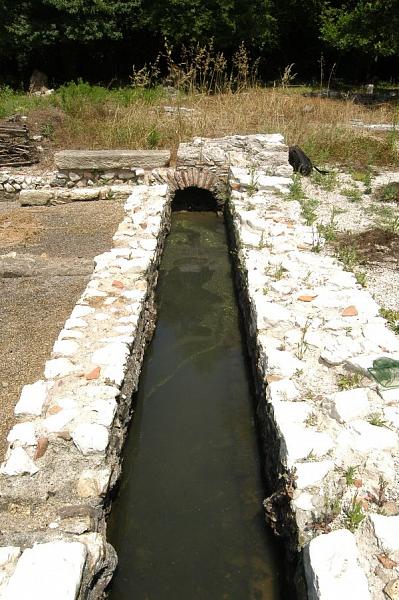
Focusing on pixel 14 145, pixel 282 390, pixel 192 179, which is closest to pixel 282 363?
pixel 282 390

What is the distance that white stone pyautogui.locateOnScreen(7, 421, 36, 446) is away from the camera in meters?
3.21

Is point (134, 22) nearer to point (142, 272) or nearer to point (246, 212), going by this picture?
point (246, 212)

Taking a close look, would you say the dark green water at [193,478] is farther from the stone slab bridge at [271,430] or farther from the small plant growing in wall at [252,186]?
the small plant growing in wall at [252,186]

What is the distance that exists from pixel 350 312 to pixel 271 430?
4.70 ft

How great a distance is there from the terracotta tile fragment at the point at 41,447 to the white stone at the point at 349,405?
1.80 meters

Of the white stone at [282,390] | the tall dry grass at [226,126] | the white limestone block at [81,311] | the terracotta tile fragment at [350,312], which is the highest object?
the tall dry grass at [226,126]

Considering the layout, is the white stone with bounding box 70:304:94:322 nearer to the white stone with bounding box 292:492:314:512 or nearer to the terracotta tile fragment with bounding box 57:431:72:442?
the terracotta tile fragment with bounding box 57:431:72:442

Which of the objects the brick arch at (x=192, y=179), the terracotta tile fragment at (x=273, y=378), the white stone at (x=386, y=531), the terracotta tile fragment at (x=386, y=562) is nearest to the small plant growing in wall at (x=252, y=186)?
the brick arch at (x=192, y=179)

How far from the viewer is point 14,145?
9883 mm

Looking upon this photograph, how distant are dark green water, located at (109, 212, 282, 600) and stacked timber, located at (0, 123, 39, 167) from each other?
5646 mm

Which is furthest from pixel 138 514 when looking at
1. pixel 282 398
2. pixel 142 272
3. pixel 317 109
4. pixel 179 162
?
pixel 317 109

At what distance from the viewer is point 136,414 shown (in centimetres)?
444

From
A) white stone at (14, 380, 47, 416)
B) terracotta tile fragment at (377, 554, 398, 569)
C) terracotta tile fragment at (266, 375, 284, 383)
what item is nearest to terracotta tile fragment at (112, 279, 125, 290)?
white stone at (14, 380, 47, 416)

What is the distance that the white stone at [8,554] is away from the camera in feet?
8.22
